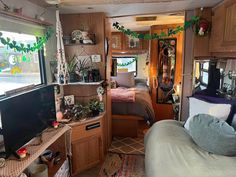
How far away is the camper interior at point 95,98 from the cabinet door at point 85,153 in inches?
0.6

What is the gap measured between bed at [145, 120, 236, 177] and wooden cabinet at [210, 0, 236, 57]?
1.05m

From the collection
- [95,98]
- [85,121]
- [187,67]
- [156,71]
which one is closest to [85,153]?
[85,121]

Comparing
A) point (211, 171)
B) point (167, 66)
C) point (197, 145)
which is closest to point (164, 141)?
point (197, 145)

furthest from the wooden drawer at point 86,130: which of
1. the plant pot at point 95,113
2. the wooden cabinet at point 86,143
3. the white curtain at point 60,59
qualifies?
the white curtain at point 60,59

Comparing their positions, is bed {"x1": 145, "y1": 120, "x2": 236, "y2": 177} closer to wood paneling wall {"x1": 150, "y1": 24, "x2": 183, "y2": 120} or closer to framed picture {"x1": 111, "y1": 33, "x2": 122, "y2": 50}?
wood paneling wall {"x1": 150, "y1": 24, "x2": 183, "y2": 120}

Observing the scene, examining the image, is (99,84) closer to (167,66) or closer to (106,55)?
(106,55)

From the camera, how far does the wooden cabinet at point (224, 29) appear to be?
1814 mm

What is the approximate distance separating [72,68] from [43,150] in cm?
136

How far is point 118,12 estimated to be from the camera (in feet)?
8.58

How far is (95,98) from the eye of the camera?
278 centimetres

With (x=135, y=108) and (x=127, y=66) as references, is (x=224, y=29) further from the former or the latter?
(x=127, y=66)

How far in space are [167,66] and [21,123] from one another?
11.4 feet

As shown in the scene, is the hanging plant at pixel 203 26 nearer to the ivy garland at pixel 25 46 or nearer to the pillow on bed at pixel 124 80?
the ivy garland at pixel 25 46

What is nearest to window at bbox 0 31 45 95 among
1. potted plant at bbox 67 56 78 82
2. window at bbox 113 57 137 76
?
potted plant at bbox 67 56 78 82
